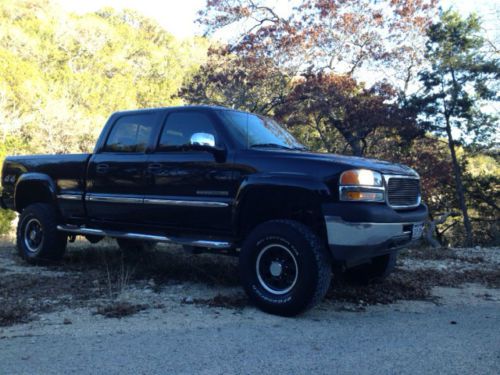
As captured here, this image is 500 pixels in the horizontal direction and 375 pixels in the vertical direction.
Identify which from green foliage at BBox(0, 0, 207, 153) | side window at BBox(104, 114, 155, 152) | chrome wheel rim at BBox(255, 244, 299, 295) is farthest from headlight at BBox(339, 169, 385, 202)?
green foliage at BBox(0, 0, 207, 153)

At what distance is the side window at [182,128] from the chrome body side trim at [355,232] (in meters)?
1.77

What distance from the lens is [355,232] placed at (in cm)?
424

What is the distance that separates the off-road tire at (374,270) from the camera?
18.6 feet

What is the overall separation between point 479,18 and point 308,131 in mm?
7796

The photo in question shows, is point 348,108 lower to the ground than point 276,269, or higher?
higher

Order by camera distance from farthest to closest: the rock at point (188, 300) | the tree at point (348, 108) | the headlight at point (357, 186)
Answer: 1. the tree at point (348, 108)
2. the rock at point (188, 300)
3. the headlight at point (357, 186)

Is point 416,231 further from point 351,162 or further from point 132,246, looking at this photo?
point 132,246

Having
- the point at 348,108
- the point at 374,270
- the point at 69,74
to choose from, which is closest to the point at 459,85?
the point at 348,108

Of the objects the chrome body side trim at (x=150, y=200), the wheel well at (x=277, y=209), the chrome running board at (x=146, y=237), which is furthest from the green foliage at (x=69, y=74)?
the wheel well at (x=277, y=209)

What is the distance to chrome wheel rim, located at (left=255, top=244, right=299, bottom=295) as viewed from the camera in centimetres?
459

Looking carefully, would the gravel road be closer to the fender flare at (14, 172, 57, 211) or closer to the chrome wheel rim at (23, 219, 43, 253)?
the fender flare at (14, 172, 57, 211)

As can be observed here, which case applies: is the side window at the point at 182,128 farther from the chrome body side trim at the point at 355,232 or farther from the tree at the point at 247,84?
the tree at the point at 247,84

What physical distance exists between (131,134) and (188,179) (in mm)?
1254

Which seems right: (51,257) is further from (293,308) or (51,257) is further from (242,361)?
(242,361)
